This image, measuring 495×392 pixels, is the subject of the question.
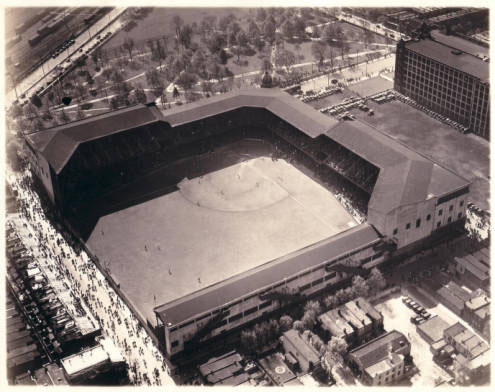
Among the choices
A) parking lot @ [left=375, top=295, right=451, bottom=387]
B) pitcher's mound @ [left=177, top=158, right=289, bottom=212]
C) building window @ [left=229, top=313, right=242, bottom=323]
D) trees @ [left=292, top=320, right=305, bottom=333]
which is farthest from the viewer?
pitcher's mound @ [left=177, top=158, right=289, bottom=212]

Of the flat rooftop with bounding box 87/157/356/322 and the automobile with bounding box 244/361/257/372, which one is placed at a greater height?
the flat rooftop with bounding box 87/157/356/322

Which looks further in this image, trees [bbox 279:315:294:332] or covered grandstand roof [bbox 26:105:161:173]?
covered grandstand roof [bbox 26:105:161:173]

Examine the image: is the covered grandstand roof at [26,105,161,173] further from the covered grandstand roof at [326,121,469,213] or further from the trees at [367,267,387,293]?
the trees at [367,267,387,293]

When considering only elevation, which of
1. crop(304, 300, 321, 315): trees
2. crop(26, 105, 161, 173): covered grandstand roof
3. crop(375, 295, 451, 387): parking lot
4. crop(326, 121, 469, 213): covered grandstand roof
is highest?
crop(26, 105, 161, 173): covered grandstand roof

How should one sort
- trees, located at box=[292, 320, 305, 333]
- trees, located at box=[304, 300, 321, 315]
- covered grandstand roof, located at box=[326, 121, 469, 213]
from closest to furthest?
trees, located at box=[292, 320, 305, 333] → trees, located at box=[304, 300, 321, 315] → covered grandstand roof, located at box=[326, 121, 469, 213]

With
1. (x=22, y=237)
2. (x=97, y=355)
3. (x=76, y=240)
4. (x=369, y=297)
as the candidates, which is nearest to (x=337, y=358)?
(x=369, y=297)

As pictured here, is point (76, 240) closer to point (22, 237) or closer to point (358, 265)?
point (22, 237)

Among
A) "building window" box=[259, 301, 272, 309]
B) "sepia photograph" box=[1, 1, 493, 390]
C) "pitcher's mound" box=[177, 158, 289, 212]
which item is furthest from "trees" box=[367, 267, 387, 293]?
"pitcher's mound" box=[177, 158, 289, 212]

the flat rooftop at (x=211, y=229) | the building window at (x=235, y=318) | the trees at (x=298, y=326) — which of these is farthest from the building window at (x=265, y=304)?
the flat rooftop at (x=211, y=229)
